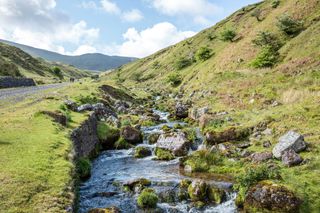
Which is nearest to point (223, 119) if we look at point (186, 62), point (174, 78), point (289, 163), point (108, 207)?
point (289, 163)

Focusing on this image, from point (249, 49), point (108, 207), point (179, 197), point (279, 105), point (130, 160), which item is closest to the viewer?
point (108, 207)

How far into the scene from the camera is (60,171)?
2227 centimetres

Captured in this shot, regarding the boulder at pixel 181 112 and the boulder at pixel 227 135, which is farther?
the boulder at pixel 181 112

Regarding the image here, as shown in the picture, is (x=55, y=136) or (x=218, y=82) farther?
(x=218, y=82)

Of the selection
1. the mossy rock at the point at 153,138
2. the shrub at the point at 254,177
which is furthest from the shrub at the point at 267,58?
the shrub at the point at 254,177

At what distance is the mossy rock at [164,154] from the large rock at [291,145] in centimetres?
1126

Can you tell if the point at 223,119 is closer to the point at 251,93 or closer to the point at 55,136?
the point at 251,93

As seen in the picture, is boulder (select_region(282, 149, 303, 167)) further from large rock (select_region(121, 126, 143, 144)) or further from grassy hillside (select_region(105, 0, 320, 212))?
large rock (select_region(121, 126, 143, 144))

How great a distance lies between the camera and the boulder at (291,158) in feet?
84.4

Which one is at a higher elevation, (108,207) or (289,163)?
(289,163)

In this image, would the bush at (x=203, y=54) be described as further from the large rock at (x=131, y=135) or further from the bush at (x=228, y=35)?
the large rock at (x=131, y=135)

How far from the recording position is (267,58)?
71938 millimetres

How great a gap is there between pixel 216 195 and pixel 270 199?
14.2 feet

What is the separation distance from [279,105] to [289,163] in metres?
18.3
